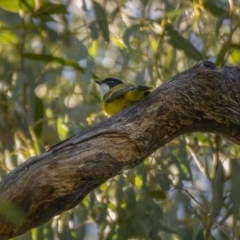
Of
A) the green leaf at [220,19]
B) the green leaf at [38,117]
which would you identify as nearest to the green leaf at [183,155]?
the green leaf at [220,19]

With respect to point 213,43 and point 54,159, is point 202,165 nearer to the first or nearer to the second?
point 213,43

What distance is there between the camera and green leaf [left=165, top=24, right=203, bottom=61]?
2897mm

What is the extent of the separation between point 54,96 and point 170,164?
57 centimetres

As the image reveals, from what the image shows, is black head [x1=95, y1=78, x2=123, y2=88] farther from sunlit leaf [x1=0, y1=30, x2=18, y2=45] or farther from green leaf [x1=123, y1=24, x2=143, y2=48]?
sunlit leaf [x1=0, y1=30, x2=18, y2=45]

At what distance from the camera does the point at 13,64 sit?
3105 mm

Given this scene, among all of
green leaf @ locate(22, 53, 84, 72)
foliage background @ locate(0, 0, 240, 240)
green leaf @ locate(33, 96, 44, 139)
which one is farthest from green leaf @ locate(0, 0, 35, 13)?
green leaf @ locate(33, 96, 44, 139)

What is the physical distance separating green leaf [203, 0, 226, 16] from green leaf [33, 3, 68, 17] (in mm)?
560

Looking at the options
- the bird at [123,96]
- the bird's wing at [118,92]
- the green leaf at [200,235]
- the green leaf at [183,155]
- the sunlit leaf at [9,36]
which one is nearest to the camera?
the bird at [123,96]

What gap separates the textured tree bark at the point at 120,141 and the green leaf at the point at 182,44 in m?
0.80

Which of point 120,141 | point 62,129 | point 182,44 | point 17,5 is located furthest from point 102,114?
point 120,141

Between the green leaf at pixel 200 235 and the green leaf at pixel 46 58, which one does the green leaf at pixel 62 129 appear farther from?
the green leaf at pixel 200 235

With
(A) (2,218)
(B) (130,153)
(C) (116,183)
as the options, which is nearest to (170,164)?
(C) (116,183)

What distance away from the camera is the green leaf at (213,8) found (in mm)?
3012

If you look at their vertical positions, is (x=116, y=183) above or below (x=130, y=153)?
above
